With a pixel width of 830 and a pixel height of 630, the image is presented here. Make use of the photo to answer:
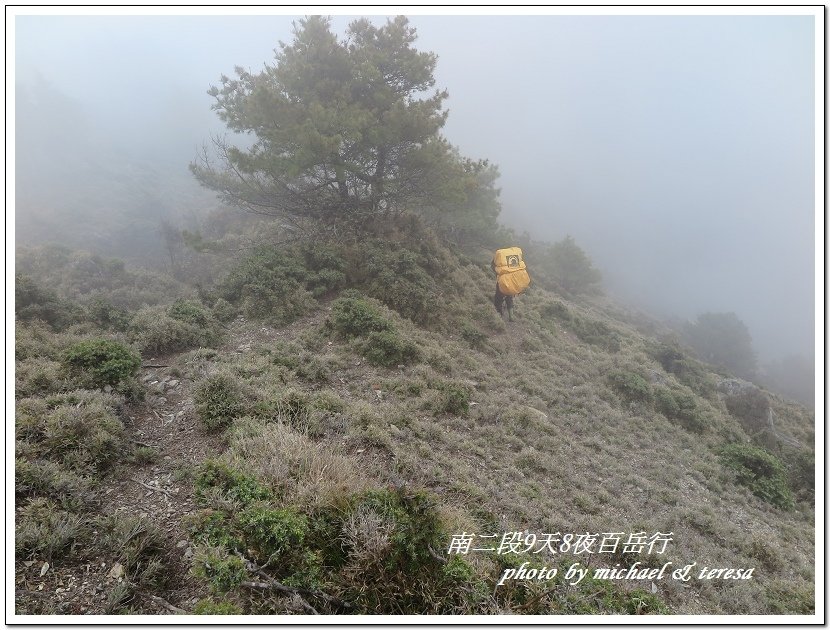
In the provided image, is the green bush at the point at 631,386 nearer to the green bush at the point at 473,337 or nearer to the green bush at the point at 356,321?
the green bush at the point at 473,337

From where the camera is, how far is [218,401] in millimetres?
5281

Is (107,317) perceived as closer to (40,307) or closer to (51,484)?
(40,307)

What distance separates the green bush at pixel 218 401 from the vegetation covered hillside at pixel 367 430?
0.03 metres

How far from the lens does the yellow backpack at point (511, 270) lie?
12047 millimetres

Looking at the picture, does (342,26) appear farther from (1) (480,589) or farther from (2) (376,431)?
(1) (480,589)

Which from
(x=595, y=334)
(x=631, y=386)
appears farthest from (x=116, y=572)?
(x=595, y=334)

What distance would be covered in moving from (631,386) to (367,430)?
8.50 meters

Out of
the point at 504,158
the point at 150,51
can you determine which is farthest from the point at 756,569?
the point at 504,158

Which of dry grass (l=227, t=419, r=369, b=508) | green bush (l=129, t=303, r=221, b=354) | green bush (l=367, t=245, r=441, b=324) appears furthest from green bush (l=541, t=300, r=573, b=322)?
dry grass (l=227, t=419, r=369, b=508)

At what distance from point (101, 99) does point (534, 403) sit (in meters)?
71.8

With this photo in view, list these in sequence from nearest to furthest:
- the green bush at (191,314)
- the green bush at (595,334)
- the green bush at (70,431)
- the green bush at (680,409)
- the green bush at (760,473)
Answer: the green bush at (70,431) < the green bush at (760,473) < the green bush at (191,314) < the green bush at (680,409) < the green bush at (595,334)

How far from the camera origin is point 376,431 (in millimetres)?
5629

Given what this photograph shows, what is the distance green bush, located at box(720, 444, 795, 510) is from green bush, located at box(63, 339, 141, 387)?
11.7 metres

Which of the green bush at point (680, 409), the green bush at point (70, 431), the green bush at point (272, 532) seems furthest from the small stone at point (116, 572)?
the green bush at point (680, 409)
